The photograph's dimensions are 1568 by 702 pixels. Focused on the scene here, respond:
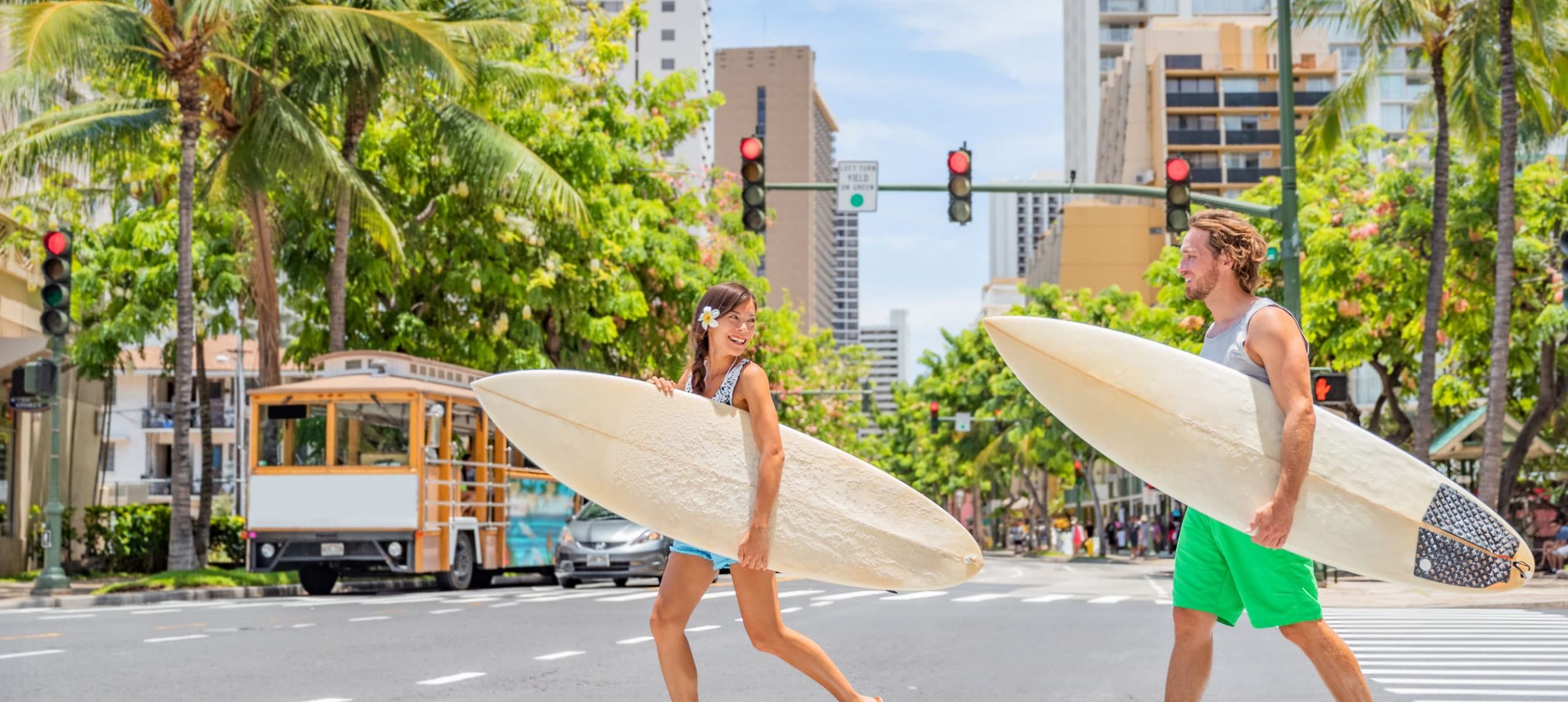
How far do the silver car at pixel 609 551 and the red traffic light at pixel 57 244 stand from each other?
6930mm

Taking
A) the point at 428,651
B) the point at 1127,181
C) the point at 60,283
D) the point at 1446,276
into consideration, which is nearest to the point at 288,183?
the point at 60,283

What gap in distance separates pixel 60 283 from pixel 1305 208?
2043 centimetres

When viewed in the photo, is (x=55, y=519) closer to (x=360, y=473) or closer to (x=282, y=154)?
(x=360, y=473)

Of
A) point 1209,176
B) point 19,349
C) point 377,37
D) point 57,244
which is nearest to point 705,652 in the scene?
point 57,244

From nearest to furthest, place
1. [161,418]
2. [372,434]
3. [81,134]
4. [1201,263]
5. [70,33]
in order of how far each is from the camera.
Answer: [1201,263] → [70,33] → [372,434] → [81,134] → [161,418]

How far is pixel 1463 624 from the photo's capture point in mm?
13805

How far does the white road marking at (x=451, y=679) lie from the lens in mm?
8430

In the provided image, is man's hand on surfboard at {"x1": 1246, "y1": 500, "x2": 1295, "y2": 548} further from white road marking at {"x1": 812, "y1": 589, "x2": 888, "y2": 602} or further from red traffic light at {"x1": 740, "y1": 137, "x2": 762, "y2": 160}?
red traffic light at {"x1": 740, "y1": 137, "x2": 762, "y2": 160}

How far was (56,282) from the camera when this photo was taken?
1797 centimetres

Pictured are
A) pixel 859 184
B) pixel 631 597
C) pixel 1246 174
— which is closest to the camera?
pixel 631 597

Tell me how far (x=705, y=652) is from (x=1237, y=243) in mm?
6148

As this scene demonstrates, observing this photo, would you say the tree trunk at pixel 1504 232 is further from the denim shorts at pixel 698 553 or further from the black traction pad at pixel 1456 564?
the denim shorts at pixel 698 553

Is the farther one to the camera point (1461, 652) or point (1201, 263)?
point (1461, 652)

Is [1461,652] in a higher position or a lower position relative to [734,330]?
lower
